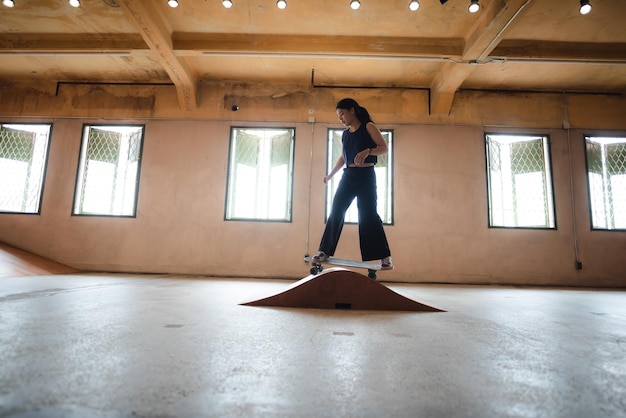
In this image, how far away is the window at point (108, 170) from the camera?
20.7 feet

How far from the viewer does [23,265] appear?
5078 millimetres

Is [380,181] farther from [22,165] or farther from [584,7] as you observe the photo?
[22,165]

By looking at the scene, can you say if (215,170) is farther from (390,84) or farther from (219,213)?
(390,84)

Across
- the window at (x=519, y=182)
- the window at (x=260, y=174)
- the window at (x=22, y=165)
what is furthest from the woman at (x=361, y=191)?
the window at (x=22, y=165)

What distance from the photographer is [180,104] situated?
6410mm

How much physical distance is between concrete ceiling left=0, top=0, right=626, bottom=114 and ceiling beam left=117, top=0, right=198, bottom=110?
2 cm

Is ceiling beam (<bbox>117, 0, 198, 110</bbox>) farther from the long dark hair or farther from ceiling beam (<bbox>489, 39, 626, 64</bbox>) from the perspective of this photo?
ceiling beam (<bbox>489, 39, 626, 64</bbox>)

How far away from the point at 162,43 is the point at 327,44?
2.68 metres

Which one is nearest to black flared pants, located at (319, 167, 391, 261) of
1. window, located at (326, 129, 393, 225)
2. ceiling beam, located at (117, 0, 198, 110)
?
window, located at (326, 129, 393, 225)

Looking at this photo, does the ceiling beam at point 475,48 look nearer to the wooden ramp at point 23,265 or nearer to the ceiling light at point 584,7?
the ceiling light at point 584,7

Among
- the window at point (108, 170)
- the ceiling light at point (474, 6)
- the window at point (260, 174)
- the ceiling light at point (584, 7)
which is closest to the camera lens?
the ceiling light at point (584, 7)

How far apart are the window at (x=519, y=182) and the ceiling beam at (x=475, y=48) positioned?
1.23m

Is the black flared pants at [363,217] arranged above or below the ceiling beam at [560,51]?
below

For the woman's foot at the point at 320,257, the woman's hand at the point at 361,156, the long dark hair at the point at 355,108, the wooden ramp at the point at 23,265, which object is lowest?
the wooden ramp at the point at 23,265
